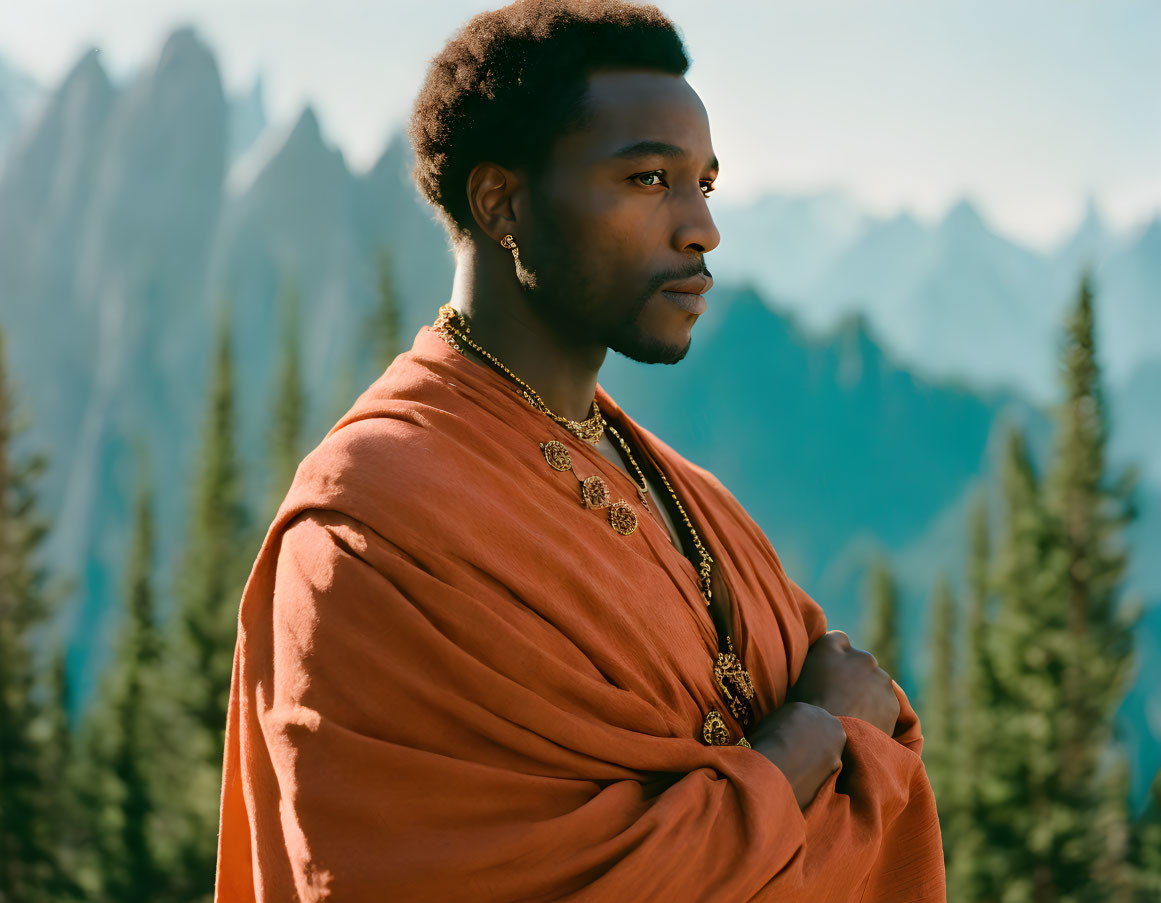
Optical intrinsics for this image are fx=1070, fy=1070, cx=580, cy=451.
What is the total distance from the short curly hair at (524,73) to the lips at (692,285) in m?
0.34

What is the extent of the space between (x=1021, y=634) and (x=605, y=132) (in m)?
21.9

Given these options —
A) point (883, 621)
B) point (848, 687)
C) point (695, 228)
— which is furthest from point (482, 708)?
point (883, 621)

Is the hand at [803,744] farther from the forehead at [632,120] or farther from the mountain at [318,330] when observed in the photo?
the mountain at [318,330]

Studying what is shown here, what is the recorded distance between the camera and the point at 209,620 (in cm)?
2553

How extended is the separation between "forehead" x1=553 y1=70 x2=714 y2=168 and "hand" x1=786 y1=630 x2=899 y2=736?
42.0 inches

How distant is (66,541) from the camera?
162 ft

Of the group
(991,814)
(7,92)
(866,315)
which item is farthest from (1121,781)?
(7,92)

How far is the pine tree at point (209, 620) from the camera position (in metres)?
23.1

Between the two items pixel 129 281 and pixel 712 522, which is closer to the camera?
pixel 712 522

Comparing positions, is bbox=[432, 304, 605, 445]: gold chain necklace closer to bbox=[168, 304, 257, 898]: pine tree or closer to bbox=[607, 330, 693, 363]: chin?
bbox=[607, 330, 693, 363]: chin

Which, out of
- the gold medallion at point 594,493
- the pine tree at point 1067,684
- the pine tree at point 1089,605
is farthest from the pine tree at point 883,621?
the gold medallion at point 594,493

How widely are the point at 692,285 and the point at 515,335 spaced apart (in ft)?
1.23

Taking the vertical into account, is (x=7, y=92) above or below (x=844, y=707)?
above

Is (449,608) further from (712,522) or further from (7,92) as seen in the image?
(7,92)
